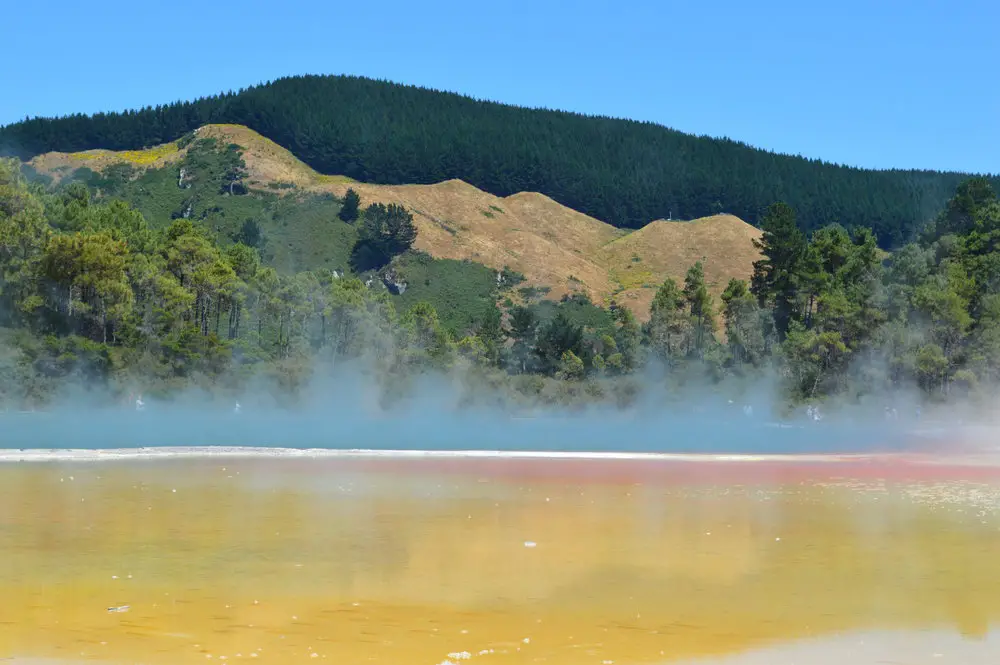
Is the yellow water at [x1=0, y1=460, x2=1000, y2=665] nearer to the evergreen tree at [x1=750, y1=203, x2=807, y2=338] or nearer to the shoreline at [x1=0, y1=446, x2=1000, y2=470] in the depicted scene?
the shoreline at [x1=0, y1=446, x2=1000, y2=470]

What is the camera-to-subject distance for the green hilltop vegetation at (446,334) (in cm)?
7150

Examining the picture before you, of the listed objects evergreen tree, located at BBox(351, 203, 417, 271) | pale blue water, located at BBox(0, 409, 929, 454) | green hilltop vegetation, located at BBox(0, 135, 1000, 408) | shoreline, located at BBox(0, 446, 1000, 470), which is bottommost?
pale blue water, located at BBox(0, 409, 929, 454)

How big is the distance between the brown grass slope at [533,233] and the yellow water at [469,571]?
378 ft

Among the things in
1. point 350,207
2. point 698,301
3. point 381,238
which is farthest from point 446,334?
point 350,207

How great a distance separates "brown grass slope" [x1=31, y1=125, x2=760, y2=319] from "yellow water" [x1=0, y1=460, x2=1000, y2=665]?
115358 millimetres

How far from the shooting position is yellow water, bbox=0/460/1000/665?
612 inches

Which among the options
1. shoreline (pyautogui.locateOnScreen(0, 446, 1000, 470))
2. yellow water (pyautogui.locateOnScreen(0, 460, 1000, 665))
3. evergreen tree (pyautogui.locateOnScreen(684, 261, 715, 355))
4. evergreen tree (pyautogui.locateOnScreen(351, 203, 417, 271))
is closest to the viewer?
yellow water (pyautogui.locateOnScreen(0, 460, 1000, 665))

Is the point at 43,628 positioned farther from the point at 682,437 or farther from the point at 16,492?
the point at 682,437

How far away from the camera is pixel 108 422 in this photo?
209 feet

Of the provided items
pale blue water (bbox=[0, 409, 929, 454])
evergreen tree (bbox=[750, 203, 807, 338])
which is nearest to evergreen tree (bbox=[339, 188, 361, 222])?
evergreen tree (bbox=[750, 203, 807, 338])

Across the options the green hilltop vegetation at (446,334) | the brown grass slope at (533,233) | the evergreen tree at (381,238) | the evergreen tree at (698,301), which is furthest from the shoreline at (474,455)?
the evergreen tree at (381,238)

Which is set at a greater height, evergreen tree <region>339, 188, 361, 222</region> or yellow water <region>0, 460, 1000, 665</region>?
evergreen tree <region>339, 188, 361, 222</region>

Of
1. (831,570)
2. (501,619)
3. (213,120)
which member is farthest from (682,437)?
(213,120)

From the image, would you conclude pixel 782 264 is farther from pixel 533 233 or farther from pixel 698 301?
pixel 533 233
